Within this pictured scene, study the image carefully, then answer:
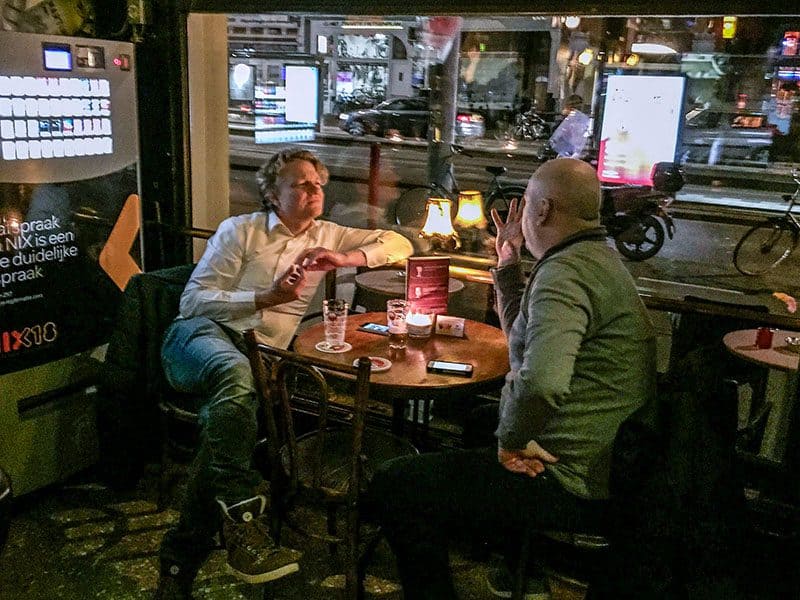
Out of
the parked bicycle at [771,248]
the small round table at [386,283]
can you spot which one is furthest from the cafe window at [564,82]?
the small round table at [386,283]

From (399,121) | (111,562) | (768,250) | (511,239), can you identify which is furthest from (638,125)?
(399,121)

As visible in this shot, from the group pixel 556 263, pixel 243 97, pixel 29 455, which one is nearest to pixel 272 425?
pixel 556 263

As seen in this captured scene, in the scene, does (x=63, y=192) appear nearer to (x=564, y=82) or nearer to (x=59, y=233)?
(x=59, y=233)

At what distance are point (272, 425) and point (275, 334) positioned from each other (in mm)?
788

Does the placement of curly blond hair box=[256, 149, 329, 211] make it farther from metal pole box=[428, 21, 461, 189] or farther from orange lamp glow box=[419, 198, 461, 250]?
metal pole box=[428, 21, 461, 189]

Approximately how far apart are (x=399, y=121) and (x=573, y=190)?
21.8 metres

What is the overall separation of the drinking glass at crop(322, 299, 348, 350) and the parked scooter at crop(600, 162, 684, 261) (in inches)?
249

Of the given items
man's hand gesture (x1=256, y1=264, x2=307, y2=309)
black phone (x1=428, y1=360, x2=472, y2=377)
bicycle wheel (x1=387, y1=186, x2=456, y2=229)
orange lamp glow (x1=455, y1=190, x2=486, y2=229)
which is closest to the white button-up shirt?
man's hand gesture (x1=256, y1=264, x2=307, y2=309)

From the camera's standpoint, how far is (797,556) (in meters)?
2.55

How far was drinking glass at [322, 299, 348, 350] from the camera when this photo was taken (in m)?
2.77

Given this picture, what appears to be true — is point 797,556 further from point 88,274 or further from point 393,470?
Result: point 88,274

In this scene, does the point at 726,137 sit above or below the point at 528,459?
above

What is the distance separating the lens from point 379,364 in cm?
261

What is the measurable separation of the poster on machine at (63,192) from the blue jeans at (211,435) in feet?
1.81
